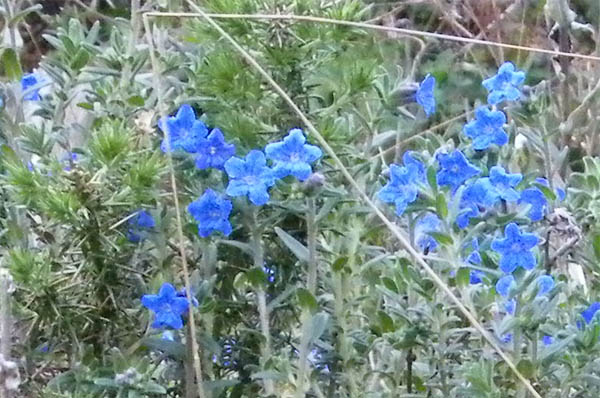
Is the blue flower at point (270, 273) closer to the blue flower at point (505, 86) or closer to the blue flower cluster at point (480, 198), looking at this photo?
the blue flower cluster at point (480, 198)

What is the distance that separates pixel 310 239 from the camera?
1.17 meters

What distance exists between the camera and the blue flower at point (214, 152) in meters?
1.19

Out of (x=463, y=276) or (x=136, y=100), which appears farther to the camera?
(x=136, y=100)

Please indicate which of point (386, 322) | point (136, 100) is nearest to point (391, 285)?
point (386, 322)

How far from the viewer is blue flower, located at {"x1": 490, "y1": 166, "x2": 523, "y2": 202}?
1157 mm

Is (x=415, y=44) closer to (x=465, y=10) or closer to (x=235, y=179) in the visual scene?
(x=465, y=10)

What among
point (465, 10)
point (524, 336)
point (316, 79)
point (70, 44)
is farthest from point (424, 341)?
point (465, 10)

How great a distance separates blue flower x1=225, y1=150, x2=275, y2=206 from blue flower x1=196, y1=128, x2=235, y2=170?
5 centimetres

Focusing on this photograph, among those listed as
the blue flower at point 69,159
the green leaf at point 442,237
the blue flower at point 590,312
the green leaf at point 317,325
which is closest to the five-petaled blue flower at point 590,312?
the blue flower at point 590,312

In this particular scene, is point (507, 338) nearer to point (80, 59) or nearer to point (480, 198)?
point (480, 198)

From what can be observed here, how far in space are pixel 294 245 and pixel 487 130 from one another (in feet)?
0.94

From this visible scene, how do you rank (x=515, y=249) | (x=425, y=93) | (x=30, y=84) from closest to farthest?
(x=515, y=249)
(x=425, y=93)
(x=30, y=84)

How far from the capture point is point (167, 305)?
1190 mm

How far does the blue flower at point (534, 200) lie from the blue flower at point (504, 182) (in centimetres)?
5
